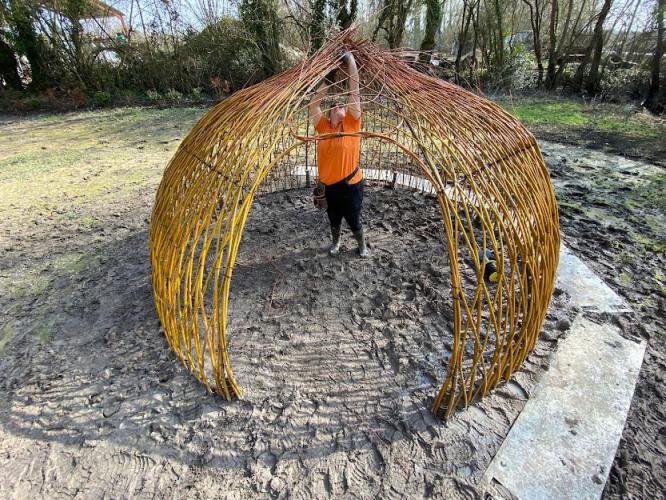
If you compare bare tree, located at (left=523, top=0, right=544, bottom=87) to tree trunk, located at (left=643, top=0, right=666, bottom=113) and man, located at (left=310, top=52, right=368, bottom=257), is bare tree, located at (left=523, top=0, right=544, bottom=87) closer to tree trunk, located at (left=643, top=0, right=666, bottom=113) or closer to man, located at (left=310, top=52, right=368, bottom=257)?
Answer: tree trunk, located at (left=643, top=0, right=666, bottom=113)

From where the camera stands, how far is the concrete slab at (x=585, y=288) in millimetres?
2861

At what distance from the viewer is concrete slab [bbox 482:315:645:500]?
1.78 metres

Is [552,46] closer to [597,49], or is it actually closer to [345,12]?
[597,49]

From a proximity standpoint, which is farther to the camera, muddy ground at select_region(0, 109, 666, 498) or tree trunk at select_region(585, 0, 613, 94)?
tree trunk at select_region(585, 0, 613, 94)

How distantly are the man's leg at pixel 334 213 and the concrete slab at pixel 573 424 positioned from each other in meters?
1.94

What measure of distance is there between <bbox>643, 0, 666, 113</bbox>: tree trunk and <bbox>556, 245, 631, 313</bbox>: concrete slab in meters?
9.23

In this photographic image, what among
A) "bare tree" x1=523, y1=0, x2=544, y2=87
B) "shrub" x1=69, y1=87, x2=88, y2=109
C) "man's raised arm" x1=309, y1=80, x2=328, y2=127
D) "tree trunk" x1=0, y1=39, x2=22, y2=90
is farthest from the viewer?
"bare tree" x1=523, y1=0, x2=544, y2=87

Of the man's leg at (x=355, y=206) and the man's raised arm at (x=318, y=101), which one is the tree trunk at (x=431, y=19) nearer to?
the man's leg at (x=355, y=206)

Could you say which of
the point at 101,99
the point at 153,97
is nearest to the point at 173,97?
the point at 153,97

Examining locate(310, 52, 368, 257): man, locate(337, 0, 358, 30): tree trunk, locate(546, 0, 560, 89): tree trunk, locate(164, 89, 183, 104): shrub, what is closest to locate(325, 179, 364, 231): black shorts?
Answer: locate(310, 52, 368, 257): man

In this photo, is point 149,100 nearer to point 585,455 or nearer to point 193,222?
point 193,222

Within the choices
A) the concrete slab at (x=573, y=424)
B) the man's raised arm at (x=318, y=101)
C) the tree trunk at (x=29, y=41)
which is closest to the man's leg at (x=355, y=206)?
the man's raised arm at (x=318, y=101)

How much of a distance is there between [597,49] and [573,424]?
12739mm

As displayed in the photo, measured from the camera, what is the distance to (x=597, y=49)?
34.9 ft
